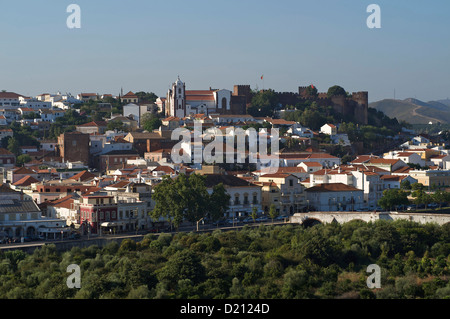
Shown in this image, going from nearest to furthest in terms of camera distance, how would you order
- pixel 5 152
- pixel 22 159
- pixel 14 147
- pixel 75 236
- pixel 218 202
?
1. pixel 75 236
2. pixel 218 202
3. pixel 22 159
4. pixel 5 152
5. pixel 14 147

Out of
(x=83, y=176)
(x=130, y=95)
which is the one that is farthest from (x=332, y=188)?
(x=130, y=95)

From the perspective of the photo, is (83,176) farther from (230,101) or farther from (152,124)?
(230,101)

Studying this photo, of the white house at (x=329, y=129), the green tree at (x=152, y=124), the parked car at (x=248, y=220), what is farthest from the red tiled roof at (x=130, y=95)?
the parked car at (x=248, y=220)

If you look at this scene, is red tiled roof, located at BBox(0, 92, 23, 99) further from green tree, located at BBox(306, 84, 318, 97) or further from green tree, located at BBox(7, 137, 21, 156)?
green tree, located at BBox(306, 84, 318, 97)

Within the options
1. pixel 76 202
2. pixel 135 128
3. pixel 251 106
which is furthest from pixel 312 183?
pixel 251 106

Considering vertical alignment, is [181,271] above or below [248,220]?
above
